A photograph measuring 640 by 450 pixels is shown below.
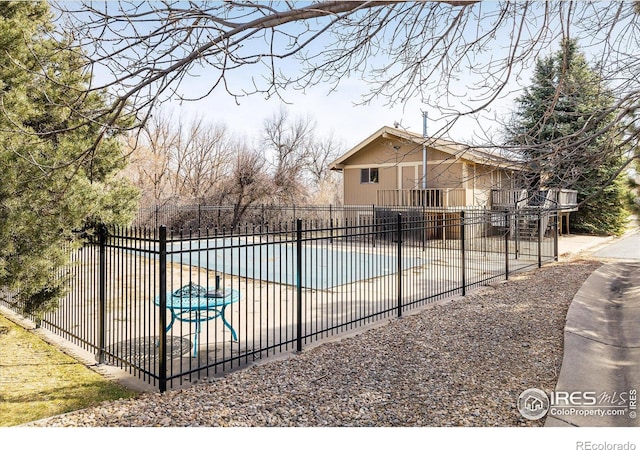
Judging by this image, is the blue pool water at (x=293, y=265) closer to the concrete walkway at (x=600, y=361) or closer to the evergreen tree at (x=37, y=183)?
the evergreen tree at (x=37, y=183)

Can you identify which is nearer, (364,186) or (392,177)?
(392,177)

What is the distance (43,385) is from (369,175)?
19.4m

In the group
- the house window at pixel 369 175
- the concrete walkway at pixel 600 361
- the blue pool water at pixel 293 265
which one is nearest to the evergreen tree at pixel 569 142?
the concrete walkway at pixel 600 361

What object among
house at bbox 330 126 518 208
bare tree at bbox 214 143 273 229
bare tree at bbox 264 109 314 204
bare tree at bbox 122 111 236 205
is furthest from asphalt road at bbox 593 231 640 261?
bare tree at bbox 122 111 236 205

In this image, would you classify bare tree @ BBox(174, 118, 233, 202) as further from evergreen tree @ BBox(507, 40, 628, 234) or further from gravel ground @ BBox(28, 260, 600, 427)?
evergreen tree @ BBox(507, 40, 628, 234)

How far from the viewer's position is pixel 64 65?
19.0 ft

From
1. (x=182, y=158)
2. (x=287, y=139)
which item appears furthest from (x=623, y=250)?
(x=182, y=158)

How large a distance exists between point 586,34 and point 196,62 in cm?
423

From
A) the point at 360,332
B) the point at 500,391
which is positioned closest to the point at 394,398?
the point at 500,391

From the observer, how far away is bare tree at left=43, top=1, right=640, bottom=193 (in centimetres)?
365

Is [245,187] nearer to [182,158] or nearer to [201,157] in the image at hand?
[201,157]

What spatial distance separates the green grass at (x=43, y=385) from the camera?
4.16 m

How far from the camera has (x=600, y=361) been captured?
500cm

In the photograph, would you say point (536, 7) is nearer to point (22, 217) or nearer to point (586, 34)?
point (586, 34)
